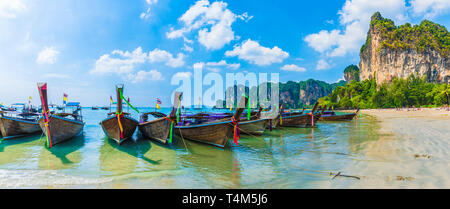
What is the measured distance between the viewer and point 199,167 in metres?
7.79

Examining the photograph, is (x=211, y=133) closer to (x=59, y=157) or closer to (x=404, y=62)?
(x=59, y=157)

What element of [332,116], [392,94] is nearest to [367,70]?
[392,94]

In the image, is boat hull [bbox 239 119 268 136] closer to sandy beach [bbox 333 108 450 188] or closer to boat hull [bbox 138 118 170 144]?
boat hull [bbox 138 118 170 144]

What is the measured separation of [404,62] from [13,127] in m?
110

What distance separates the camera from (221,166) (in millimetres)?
7922

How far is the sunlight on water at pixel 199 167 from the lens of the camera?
600cm

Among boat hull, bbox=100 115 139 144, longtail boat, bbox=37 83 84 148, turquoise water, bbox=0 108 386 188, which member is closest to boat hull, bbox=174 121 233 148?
turquoise water, bbox=0 108 386 188

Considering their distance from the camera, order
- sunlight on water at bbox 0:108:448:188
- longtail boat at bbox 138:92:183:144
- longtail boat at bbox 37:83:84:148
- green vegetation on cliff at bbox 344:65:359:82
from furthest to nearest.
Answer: green vegetation on cliff at bbox 344:65:359:82 < longtail boat at bbox 138:92:183:144 < longtail boat at bbox 37:83:84:148 < sunlight on water at bbox 0:108:448:188

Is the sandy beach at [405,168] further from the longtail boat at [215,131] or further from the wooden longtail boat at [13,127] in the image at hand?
the wooden longtail boat at [13,127]

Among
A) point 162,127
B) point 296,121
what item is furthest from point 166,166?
point 296,121

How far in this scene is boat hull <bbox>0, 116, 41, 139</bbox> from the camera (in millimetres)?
12859

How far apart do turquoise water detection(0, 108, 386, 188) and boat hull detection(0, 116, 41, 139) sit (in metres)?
1.97

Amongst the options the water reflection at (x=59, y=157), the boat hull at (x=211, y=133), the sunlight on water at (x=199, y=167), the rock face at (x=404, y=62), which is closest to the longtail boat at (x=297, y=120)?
the sunlight on water at (x=199, y=167)
